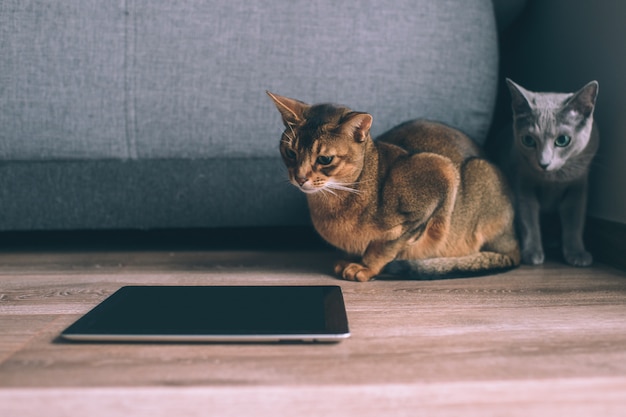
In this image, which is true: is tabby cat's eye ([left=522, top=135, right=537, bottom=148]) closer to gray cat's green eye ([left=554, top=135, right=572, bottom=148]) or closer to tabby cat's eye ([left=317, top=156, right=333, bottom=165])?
gray cat's green eye ([left=554, top=135, right=572, bottom=148])

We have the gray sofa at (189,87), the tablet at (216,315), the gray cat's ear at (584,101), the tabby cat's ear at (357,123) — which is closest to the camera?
the tablet at (216,315)

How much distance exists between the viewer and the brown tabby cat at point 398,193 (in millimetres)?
989

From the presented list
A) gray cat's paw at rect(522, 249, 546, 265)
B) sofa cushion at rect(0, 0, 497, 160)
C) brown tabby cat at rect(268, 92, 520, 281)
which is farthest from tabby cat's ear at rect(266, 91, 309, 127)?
gray cat's paw at rect(522, 249, 546, 265)

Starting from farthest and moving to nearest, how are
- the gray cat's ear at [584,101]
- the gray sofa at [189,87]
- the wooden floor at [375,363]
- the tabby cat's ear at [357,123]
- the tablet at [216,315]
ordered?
the gray sofa at [189,87]
the gray cat's ear at [584,101]
the tabby cat's ear at [357,123]
the tablet at [216,315]
the wooden floor at [375,363]

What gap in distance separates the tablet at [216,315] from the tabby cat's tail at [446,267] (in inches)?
6.9

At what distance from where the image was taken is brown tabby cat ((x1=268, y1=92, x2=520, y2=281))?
989 mm

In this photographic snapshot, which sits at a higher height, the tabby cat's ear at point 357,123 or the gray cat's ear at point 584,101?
the gray cat's ear at point 584,101

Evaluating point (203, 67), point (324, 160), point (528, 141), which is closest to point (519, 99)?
point (528, 141)

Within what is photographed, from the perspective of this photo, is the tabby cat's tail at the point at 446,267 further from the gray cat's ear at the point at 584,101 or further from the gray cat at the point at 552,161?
the gray cat's ear at the point at 584,101

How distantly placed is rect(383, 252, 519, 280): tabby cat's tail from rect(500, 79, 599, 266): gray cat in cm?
15

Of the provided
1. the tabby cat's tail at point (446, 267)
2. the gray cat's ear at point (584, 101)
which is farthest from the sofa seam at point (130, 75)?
the gray cat's ear at point (584, 101)

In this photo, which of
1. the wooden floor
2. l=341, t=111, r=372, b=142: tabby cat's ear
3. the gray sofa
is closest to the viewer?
the wooden floor

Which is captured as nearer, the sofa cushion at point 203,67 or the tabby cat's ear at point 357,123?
the tabby cat's ear at point 357,123

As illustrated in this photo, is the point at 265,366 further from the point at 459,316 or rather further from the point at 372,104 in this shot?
the point at 372,104
